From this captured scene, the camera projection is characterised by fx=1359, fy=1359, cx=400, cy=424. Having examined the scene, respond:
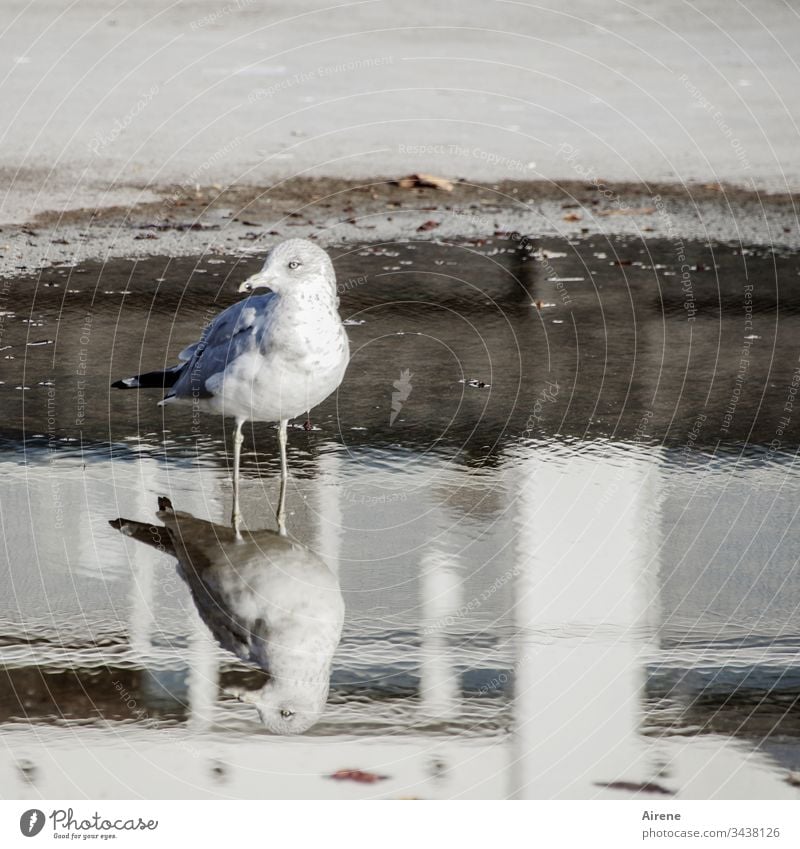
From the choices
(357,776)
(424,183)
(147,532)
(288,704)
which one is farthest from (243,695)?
(424,183)

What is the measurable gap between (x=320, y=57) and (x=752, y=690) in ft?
33.5

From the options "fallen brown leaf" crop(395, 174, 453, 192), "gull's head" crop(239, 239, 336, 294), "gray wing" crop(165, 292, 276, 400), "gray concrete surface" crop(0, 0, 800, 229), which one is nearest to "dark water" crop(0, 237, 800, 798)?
"gray wing" crop(165, 292, 276, 400)

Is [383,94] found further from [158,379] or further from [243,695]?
[243,695]

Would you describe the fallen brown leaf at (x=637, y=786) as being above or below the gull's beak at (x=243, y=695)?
below

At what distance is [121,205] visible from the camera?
9.52 metres

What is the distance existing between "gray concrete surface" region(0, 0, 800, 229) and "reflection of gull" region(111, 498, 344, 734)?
494cm

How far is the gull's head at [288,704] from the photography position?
387 cm

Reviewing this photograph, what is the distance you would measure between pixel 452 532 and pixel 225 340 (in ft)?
3.76

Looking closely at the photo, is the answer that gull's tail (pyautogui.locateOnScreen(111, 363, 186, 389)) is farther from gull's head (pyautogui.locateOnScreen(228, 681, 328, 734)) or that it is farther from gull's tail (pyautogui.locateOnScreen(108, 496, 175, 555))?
gull's head (pyautogui.locateOnScreen(228, 681, 328, 734))

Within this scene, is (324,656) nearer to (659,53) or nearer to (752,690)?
(752,690)

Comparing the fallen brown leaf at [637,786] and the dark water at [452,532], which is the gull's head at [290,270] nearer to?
the dark water at [452,532]

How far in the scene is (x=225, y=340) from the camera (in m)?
5.25

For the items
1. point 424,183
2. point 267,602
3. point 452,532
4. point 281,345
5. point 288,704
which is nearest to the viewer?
point 288,704

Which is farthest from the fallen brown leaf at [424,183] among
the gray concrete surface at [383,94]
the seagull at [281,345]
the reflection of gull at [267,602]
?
the reflection of gull at [267,602]
